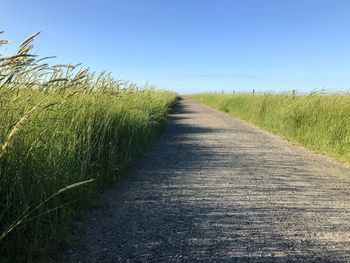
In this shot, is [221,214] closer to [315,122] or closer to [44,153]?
[44,153]

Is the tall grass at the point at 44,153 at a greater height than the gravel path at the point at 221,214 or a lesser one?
greater

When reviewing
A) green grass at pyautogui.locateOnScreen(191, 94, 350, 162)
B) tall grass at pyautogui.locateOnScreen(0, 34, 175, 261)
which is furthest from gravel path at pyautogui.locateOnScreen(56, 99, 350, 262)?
green grass at pyautogui.locateOnScreen(191, 94, 350, 162)

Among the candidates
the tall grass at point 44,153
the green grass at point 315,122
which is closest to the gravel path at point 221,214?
the tall grass at point 44,153

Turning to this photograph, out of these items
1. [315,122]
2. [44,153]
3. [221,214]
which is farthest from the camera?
[315,122]

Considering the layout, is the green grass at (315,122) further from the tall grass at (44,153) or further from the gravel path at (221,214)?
the tall grass at (44,153)

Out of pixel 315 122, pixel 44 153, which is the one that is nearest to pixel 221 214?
pixel 44 153

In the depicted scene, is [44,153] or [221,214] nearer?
[44,153]

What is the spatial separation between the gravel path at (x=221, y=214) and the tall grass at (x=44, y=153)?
1.05ft

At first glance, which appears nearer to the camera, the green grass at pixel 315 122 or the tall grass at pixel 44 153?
the tall grass at pixel 44 153

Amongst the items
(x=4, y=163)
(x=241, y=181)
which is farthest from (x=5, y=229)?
(x=241, y=181)

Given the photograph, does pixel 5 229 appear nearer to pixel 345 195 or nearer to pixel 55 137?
pixel 55 137

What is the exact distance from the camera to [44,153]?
13.4ft

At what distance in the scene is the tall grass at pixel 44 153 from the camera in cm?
334

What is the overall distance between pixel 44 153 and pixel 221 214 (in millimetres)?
2236
